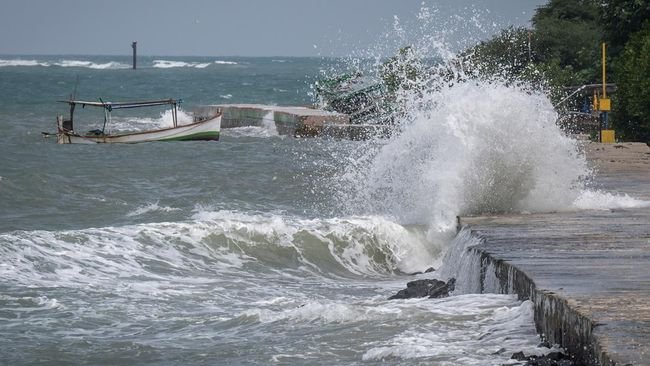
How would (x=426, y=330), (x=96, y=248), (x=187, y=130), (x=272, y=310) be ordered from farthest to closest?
(x=187, y=130)
(x=96, y=248)
(x=272, y=310)
(x=426, y=330)

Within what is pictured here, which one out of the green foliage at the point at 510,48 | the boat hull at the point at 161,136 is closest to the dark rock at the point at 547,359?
the boat hull at the point at 161,136

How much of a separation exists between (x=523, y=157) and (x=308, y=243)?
2.85 metres

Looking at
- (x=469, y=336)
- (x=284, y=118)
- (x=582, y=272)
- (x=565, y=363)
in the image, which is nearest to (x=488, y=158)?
(x=582, y=272)

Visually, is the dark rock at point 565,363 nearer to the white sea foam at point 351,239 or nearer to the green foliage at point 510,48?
the white sea foam at point 351,239

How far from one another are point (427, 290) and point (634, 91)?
15.3 m

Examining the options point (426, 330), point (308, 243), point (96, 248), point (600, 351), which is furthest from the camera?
point (308, 243)

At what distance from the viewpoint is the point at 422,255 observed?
15008 millimetres

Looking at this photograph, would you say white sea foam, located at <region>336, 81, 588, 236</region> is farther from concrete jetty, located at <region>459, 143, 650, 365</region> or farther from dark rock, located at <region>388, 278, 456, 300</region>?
dark rock, located at <region>388, 278, 456, 300</region>

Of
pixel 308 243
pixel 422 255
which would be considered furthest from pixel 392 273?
pixel 308 243

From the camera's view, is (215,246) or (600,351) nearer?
(600,351)

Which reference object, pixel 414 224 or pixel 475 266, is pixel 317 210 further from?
pixel 475 266

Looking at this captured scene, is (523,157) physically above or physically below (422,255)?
above

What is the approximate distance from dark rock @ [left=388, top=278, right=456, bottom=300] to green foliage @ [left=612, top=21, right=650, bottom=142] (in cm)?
1413

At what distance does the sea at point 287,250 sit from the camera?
9.76 meters
